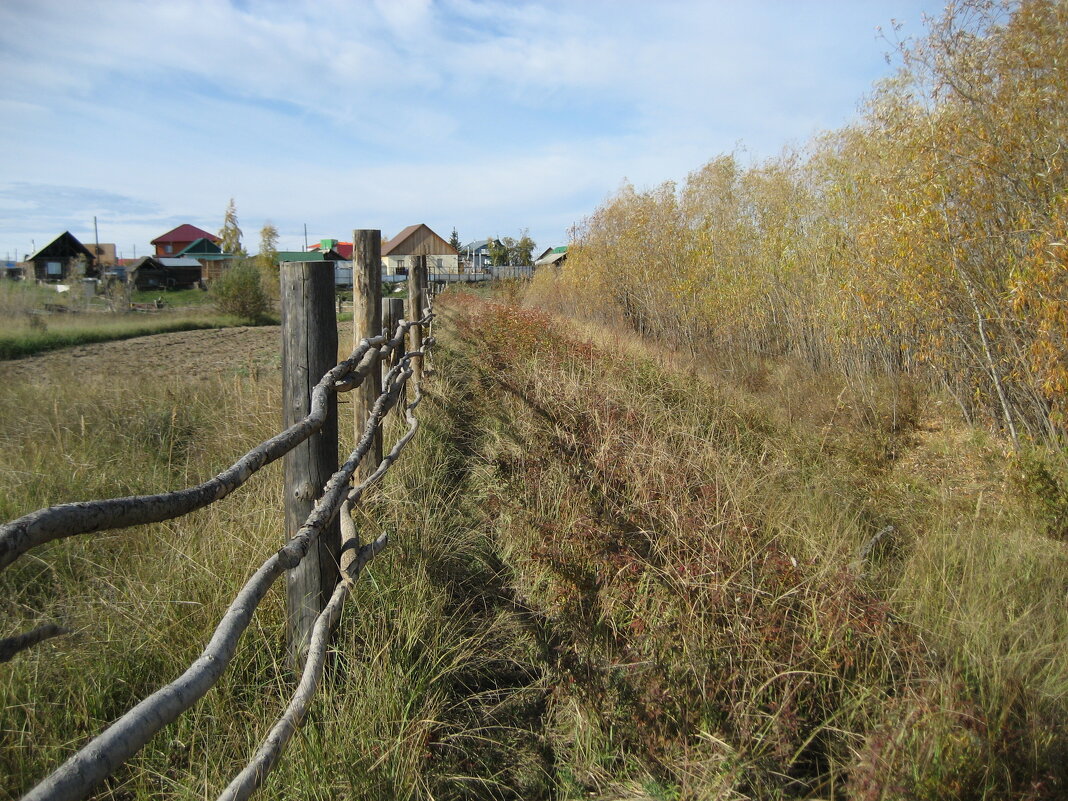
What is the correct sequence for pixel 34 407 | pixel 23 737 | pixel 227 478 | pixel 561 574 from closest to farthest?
pixel 227 478
pixel 23 737
pixel 561 574
pixel 34 407

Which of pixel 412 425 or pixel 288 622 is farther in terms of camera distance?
pixel 412 425

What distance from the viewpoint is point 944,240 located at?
625 cm

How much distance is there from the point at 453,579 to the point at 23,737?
171 cm

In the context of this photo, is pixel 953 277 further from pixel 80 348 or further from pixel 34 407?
pixel 80 348

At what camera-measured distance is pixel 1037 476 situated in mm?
5535

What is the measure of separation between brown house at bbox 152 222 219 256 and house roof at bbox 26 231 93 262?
16.0 metres

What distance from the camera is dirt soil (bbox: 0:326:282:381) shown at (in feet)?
39.2

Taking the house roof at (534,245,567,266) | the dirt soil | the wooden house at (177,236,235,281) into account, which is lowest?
the dirt soil

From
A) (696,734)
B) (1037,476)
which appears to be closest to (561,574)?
(696,734)

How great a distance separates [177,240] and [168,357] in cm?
6507

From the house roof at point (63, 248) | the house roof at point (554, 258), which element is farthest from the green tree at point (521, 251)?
the house roof at point (63, 248)

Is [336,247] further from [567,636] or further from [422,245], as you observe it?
[567,636]

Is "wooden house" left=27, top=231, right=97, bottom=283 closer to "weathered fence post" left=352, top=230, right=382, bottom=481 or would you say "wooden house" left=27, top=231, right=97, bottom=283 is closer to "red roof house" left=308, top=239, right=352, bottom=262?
"red roof house" left=308, top=239, right=352, bottom=262

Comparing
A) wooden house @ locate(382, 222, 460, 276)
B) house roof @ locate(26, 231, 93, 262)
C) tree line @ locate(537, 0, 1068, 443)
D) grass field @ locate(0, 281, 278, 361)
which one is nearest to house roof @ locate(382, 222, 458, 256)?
wooden house @ locate(382, 222, 460, 276)
